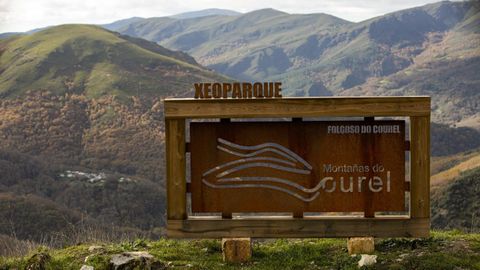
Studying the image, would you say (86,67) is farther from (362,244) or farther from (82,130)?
(362,244)

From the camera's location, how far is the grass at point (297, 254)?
8703 millimetres

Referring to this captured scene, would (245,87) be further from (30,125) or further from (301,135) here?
(30,125)

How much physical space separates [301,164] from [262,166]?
1.94 feet

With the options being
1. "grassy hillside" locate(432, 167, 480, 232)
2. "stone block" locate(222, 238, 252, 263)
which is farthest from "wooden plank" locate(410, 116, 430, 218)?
"grassy hillside" locate(432, 167, 480, 232)

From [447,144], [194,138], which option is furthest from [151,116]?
[194,138]

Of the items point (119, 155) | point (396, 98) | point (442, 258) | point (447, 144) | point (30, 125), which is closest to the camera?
point (442, 258)

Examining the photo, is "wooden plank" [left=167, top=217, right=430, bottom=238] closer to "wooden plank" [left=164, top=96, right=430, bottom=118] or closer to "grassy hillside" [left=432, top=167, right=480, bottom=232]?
"wooden plank" [left=164, top=96, right=430, bottom=118]

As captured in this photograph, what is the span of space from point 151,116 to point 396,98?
4160 inches

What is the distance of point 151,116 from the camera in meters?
113

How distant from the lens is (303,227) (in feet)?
30.6

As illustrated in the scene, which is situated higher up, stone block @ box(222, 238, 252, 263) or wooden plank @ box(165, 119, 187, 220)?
wooden plank @ box(165, 119, 187, 220)

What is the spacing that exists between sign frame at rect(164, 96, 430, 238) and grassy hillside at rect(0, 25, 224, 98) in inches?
4719

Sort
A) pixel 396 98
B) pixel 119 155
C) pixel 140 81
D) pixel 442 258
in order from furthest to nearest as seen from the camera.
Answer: pixel 140 81
pixel 119 155
pixel 396 98
pixel 442 258

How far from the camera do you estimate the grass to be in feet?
28.6
